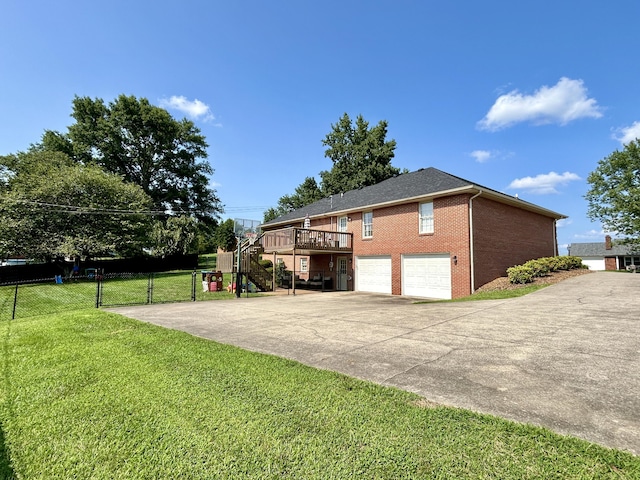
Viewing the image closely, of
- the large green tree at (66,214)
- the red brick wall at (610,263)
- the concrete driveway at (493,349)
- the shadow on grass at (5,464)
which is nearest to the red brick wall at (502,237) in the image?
the concrete driveway at (493,349)

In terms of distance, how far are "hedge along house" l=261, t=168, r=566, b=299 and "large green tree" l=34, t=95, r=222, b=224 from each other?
79.3 ft

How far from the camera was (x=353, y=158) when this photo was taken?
40625 mm

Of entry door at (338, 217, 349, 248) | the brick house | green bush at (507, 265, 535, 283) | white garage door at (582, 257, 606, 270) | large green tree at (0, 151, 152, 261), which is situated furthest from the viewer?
white garage door at (582, 257, 606, 270)

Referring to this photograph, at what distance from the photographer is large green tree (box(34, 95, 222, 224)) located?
34875 millimetres

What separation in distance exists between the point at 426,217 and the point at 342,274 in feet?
22.0

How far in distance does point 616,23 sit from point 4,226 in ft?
112

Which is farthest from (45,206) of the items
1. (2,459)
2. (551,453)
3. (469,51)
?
(551,453)

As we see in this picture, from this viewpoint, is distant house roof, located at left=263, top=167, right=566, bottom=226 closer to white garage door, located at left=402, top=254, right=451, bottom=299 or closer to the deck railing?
the deck railing

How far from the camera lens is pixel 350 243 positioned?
19.2 meters

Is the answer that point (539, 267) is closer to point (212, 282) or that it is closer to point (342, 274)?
point (342, 274)

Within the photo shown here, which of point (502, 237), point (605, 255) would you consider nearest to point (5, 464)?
point (502, 237)

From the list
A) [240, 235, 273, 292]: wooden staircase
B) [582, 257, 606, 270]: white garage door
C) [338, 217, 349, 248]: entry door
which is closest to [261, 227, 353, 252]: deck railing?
[338, 217, 349, 248]: entry door

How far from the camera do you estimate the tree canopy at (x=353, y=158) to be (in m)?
38.3

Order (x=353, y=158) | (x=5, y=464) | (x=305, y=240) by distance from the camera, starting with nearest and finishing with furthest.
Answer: (x=5, y=464) → (x=305, y=240) → (x=353, y=158)
